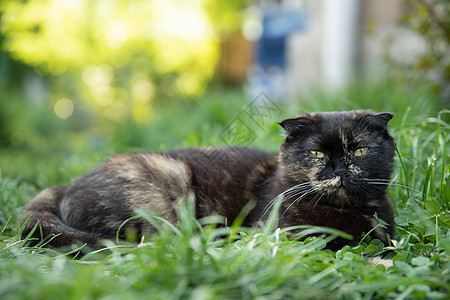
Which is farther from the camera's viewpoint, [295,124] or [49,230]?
[295,124]

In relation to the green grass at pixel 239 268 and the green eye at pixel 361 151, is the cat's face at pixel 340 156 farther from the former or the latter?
the green grass at pixel 239 268

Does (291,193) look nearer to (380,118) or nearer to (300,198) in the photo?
(300,198)

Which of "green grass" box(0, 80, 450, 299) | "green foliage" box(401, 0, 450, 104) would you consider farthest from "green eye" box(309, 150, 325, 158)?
"green foliage" box(401, 0, 450, 104)

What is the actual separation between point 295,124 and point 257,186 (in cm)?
54

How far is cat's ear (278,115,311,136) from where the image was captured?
2.48 metres

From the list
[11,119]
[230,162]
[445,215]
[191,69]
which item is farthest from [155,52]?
[445,215]

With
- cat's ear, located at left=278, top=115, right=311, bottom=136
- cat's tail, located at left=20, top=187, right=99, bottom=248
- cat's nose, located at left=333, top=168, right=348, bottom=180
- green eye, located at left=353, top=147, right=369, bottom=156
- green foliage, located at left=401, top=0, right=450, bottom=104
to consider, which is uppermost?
green foliage, located at left=401, top=0, right=450, bottom=104

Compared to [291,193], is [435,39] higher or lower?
higher

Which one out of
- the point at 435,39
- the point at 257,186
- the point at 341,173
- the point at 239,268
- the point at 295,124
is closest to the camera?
the point at 239,268

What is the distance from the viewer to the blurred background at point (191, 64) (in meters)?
4.62

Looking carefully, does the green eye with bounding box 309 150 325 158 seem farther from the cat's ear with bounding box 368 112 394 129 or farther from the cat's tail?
the cat's tail

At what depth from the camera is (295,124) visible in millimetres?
2518

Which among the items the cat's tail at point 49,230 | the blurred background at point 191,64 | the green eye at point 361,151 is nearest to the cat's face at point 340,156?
the green eye at point 361,151

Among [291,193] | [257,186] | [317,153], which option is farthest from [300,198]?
[257,186]
